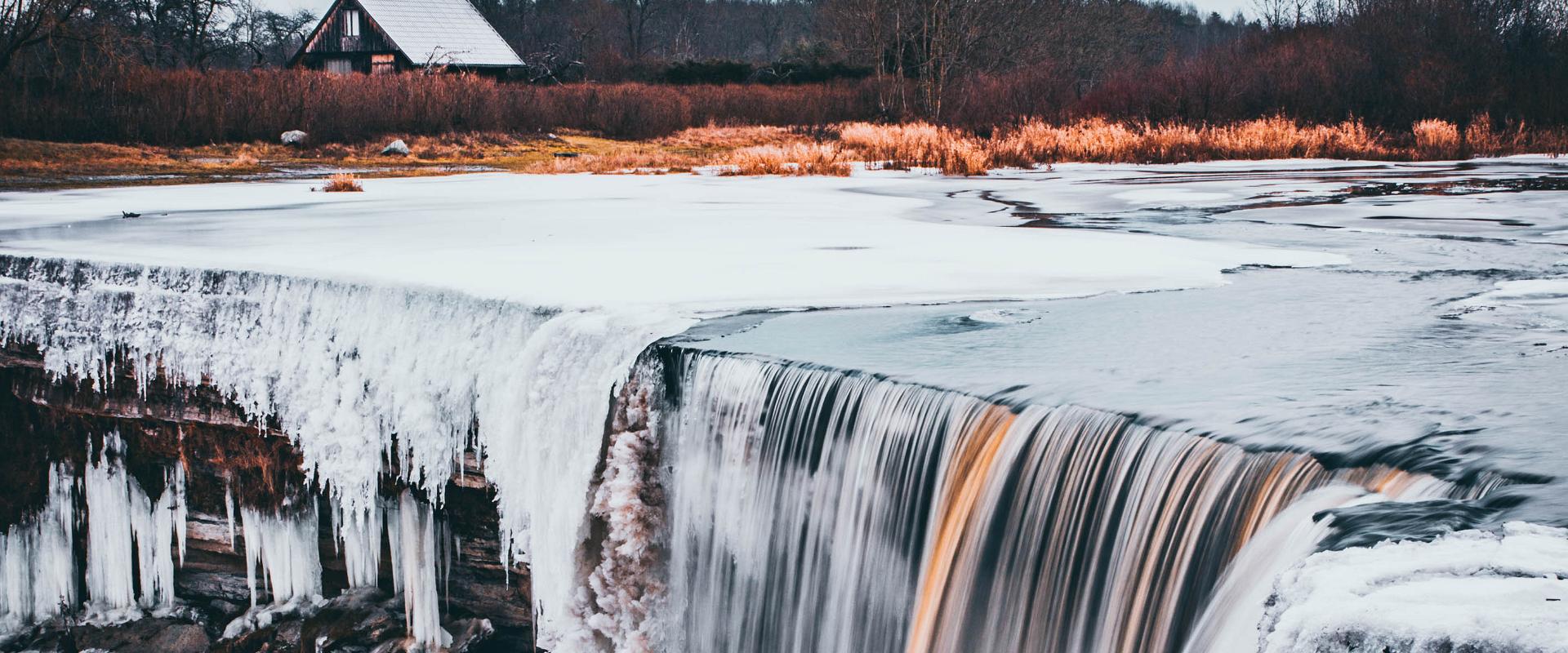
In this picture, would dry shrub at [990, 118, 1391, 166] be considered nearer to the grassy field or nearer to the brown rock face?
the grassy field

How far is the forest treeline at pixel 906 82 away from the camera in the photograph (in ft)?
69.7

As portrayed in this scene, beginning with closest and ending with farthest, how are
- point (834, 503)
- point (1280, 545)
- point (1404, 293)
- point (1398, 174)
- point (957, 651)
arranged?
1. point (1280, 545)
2. point (957, 651)
3. point (834, 503)
4. point (1404, 293)
5. point (1398, 174)

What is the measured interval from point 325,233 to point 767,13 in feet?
303

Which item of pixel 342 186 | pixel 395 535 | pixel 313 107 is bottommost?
pixel 395 535

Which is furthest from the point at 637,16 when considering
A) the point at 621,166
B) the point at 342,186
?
the point at 342,186

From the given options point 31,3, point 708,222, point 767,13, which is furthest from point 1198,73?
point 767,13

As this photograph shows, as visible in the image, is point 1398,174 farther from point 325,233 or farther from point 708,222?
point 325,233

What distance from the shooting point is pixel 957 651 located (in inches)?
146

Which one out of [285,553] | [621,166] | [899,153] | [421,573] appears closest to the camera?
[421,573]

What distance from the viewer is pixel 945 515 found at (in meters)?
3.79

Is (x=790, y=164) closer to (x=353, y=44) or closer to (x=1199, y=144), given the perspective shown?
(x=1199, y=144)

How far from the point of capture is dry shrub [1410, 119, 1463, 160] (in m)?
17.6

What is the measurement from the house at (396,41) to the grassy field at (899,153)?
1714cm

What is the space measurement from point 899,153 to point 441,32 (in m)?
25.4
